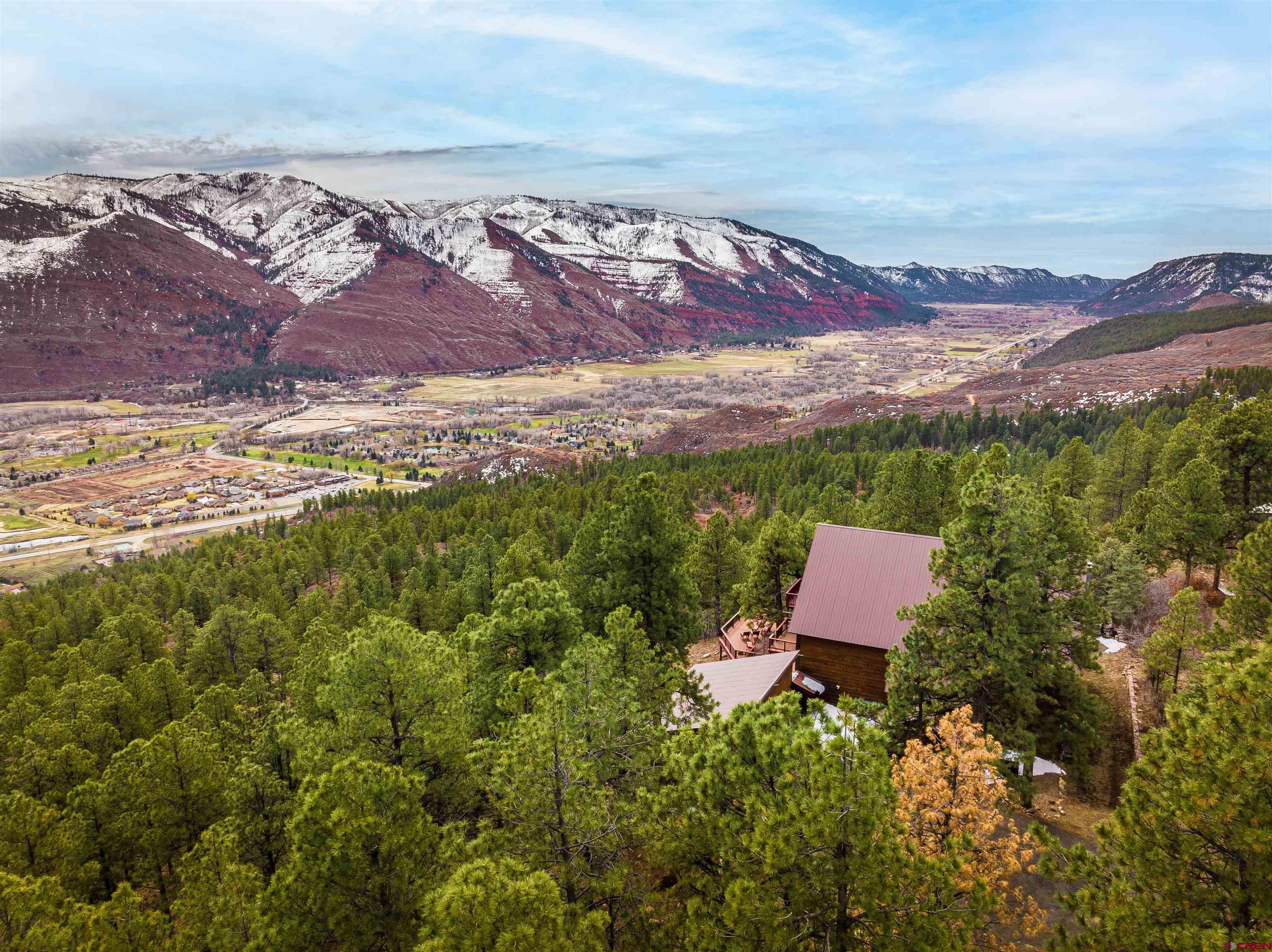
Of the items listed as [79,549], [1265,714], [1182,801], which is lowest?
[79,549]

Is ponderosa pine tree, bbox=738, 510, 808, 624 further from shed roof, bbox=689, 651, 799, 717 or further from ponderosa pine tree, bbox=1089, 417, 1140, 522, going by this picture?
ponderosa pine tree, bbox=1089, 417, 1140, 522

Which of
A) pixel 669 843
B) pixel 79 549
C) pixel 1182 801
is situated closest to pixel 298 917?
pixel 669 843

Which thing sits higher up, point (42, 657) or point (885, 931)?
point (885, 931)

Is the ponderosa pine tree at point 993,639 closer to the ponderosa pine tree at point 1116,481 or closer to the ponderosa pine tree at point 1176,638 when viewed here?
the ponderosa pine tree at point 1176,638

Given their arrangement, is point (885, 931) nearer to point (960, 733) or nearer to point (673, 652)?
point (960, 733)

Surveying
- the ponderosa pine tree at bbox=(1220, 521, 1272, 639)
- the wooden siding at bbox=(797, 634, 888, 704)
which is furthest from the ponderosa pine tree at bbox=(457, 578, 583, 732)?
the ponderosa pine tree at bbox=(1220, 521, 1272, 639)

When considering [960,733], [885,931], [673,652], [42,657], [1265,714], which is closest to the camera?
[1265,714]

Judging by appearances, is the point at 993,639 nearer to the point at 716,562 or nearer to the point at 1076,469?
the point at 716,562

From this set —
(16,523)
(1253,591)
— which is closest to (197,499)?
(16,523)
